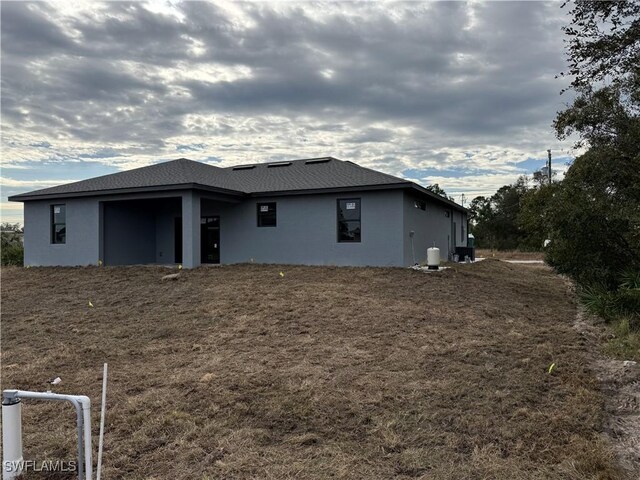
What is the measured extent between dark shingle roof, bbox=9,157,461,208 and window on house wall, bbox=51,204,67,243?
2.23ft

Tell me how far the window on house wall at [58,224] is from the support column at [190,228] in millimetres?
5952

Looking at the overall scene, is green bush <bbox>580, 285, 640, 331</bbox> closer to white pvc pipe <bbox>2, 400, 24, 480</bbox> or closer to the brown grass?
the brown grass

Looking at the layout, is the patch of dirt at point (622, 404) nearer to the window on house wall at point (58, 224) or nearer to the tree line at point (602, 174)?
the tree line at point (602, 174)

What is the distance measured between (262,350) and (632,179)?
27.1 feet

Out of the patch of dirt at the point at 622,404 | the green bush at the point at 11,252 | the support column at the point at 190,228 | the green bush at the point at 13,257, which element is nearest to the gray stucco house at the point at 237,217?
the support column at the point at 190,228

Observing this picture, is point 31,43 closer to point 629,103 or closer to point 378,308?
point 378,308

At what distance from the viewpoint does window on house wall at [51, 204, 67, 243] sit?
59.2 ft

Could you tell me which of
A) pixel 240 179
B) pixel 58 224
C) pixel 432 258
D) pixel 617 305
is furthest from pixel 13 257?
pixel 617 305

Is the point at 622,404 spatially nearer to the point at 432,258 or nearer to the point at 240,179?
the point at 432,258

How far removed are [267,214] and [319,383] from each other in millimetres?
12298

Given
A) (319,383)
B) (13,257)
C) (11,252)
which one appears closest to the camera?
(319,383)

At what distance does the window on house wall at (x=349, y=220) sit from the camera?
51.4ft

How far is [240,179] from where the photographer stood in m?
19.0

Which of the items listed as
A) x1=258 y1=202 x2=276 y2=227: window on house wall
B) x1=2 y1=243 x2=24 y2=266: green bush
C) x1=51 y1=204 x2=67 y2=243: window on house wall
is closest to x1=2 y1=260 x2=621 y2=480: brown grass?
x1=258 y1=202 x2=276 y2=227: window on house wall
